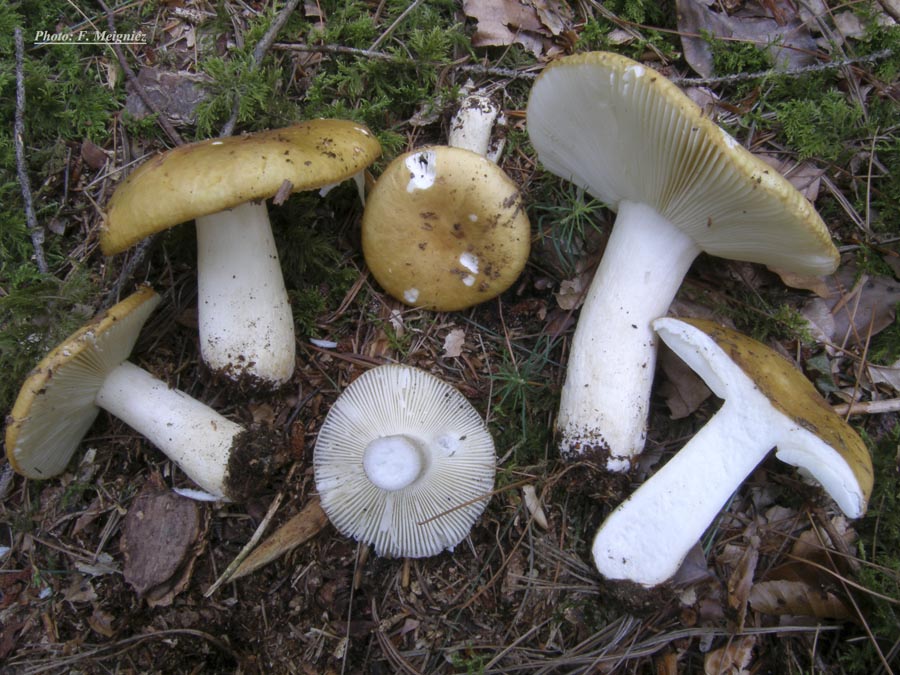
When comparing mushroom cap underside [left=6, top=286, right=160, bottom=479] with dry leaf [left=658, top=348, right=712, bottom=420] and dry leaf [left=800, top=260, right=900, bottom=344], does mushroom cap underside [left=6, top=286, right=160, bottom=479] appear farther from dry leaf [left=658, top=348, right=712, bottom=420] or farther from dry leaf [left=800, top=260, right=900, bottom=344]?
dry leaf [left=800, top=260, right=900, bottom=344]

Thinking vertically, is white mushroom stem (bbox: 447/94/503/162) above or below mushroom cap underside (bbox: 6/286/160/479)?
above

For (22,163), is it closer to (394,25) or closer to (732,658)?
(394,25)

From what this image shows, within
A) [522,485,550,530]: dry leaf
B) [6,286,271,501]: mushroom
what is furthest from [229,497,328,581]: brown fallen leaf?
[522,485,550,530]: dry leaf

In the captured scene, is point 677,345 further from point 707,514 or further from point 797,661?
point 797,661

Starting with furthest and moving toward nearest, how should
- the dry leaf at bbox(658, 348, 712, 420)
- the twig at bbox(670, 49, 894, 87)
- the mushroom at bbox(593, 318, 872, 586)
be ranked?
the twig at bbox(670, 49, 894, 87) < the dry leaf at bbox(658, 348, 712, 420) < the mushroom at bbox(593, 318, 872, 586)

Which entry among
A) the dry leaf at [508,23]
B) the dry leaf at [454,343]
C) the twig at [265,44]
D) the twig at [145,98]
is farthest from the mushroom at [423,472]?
the dry leaf at [508,23]

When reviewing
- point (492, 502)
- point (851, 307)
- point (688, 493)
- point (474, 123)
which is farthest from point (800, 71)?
→ point (492, 502)

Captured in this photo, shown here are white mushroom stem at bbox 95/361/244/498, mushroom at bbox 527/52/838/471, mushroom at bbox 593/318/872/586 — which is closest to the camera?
mushroom at bbox 527/52/838/471
